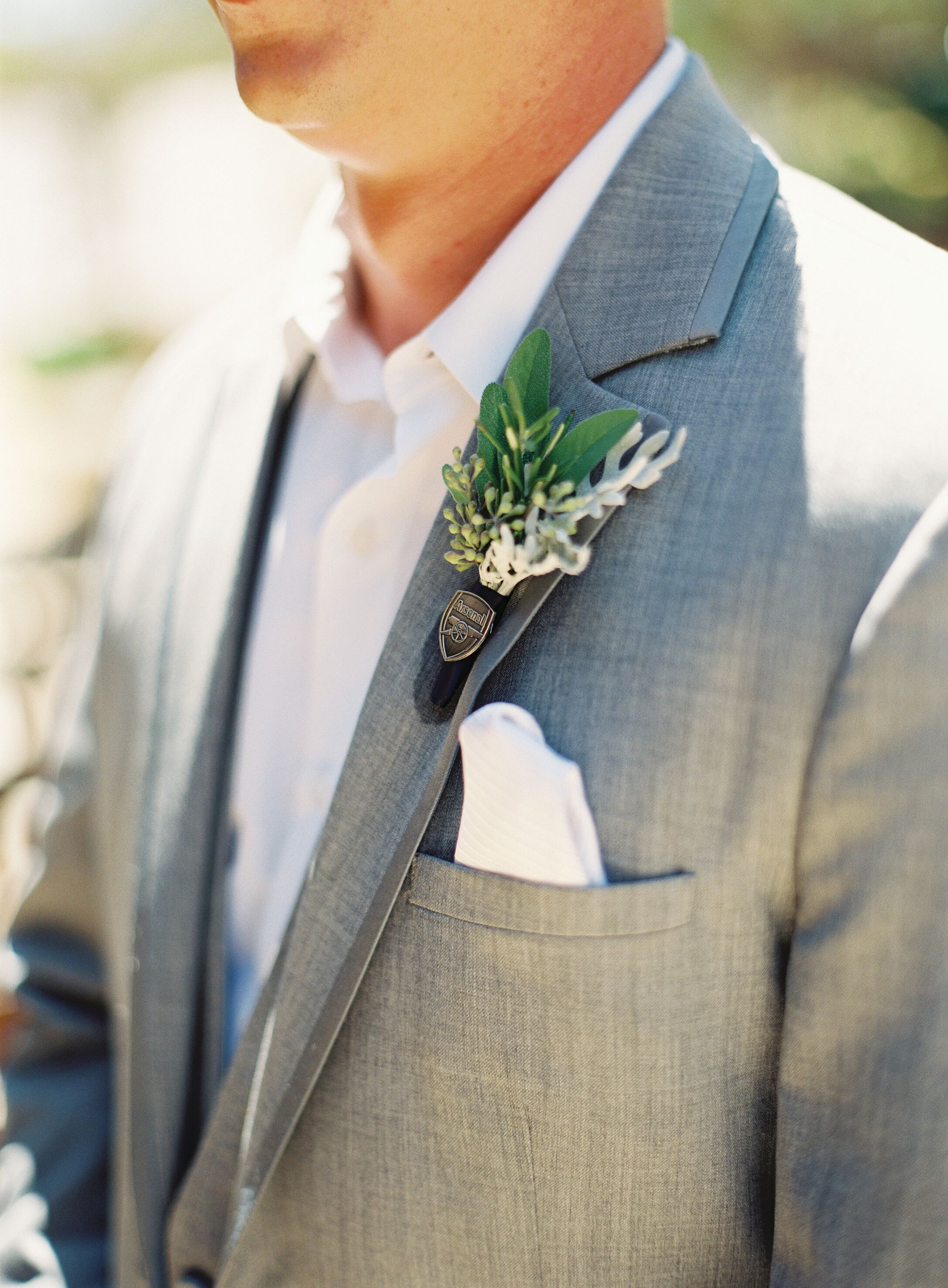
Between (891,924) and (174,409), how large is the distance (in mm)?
1374

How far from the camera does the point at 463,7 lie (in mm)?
1052

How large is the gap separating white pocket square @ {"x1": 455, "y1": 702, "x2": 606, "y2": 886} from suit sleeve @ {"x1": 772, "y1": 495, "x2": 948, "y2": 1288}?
7.8 inches

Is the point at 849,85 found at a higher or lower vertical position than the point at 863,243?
higher

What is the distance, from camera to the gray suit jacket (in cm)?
85

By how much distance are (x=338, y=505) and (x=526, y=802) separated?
1.71ft

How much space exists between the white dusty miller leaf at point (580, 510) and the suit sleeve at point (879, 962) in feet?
0.74

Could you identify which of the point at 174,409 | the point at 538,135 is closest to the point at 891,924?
the point at 538,135

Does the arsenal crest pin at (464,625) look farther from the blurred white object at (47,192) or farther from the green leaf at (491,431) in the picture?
the blurred white object at (47,192)

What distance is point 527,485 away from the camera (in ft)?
3.09

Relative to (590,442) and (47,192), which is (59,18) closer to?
(47,192)

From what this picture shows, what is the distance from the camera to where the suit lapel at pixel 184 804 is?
1337 mm

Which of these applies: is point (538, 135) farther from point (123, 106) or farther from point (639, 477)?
point (123, 106)

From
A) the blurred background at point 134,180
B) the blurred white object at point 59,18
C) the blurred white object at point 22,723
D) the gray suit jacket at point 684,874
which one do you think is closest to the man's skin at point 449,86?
the gray suit jacket at point 684,874

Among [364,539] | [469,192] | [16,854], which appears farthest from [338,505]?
[16,854]
